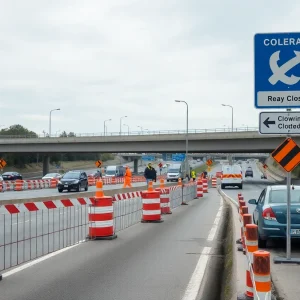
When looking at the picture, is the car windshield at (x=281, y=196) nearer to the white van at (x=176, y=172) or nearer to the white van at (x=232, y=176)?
the white van at (x=232, y=176)

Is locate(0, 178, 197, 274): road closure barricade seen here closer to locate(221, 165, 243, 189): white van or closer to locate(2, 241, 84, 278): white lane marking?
locate(2, 241, 84, 278): white lane marking

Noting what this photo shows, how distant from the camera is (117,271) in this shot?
31.2 feet

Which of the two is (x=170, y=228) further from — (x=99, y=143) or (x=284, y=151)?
(x=99, y=143)

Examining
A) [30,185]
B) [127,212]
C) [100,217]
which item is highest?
[100,217]

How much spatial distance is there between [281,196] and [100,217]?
418 cm

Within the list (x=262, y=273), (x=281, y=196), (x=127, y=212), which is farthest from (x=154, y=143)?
(x=262, y=273)

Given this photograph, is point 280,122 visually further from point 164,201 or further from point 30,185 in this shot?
point 30,185

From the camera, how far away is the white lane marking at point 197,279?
7848 millimetres

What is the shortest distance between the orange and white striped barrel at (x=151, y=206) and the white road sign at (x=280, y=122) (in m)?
7.95

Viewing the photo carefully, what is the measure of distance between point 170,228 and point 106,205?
379 centimetres

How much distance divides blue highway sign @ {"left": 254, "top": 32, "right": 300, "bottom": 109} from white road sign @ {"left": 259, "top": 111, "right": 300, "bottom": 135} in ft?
0.54

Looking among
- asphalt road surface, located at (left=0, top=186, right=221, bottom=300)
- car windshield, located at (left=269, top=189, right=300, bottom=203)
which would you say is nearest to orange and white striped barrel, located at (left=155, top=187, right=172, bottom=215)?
asphalt road surface, located at (left=0, top=186, right=221, bottom=300)

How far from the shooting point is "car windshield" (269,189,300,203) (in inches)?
497

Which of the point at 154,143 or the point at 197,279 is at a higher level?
the point at 154,143
